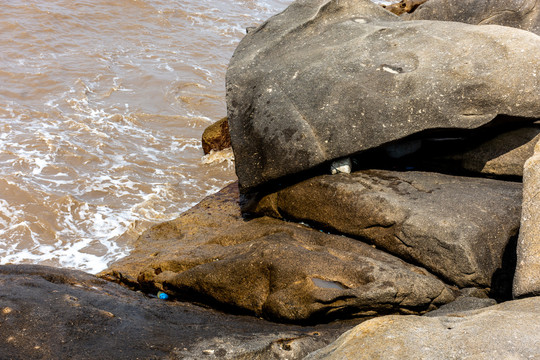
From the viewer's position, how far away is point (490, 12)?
744 cm

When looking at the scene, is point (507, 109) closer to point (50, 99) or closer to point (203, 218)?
point (203, 218)

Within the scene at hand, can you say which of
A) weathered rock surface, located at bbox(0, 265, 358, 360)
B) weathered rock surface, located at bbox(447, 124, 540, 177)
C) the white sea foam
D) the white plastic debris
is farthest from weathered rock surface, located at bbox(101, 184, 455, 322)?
weathered rock surface, located at bbox(447, 124, 540, 177)

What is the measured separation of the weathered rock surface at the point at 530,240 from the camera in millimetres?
3438

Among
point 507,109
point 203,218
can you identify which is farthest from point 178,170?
point 507,109

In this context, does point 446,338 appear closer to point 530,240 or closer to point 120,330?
point 530,240

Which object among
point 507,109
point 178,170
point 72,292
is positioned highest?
point 507,109

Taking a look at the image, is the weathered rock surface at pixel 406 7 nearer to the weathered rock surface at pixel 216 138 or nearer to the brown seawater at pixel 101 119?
the brown seawater at pixel 101 119

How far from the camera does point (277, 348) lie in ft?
10.7

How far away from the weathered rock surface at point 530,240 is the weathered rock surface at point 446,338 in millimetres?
480

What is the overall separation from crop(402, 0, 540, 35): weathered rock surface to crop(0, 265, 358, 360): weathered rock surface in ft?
17.3

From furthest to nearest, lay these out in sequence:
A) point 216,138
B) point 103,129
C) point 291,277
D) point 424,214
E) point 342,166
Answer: point 103,129 < point 216,138 < point 342,166 < point 424,214 < point 291,277

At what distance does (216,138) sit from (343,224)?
354 centimetres

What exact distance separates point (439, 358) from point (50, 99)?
29.0ft

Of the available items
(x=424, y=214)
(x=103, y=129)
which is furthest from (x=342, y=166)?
(x=103, y=129)
